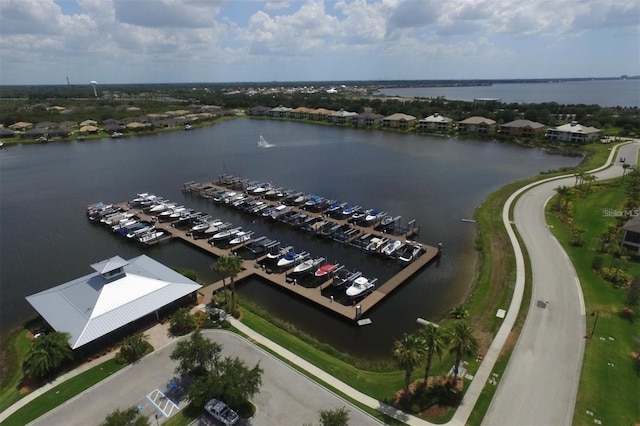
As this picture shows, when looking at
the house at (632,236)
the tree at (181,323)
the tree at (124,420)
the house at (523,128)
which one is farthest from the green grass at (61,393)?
the house at (523,128)

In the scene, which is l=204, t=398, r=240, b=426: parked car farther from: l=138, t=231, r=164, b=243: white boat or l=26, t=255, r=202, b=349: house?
l=138, t=231, r=164, b=243: white boat

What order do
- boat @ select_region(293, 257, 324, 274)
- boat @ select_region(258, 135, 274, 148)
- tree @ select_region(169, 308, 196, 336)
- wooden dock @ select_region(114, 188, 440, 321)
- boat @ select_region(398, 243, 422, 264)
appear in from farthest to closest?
boat @ select_region(258, 135, 274, 148) < boat @ select_region(398, 243, 422, 264) < boat @ select_region(293, 257, 324, 274) < wooden dock @ select_region(114, 188, 440, 321) < tree @ select_region(169, 308, 196, 336)

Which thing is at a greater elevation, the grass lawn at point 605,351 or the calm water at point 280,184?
the grass lawn at point 605,351

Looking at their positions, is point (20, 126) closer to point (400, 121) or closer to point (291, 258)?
point (400, 121)

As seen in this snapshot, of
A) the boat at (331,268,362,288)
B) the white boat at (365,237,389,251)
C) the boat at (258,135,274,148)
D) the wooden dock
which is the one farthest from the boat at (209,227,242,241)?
the boat at (258,135,274,148)

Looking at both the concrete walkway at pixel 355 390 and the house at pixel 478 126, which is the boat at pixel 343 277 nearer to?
the concrete walkway at pixel 355 390

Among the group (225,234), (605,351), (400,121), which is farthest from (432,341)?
(400,121)
